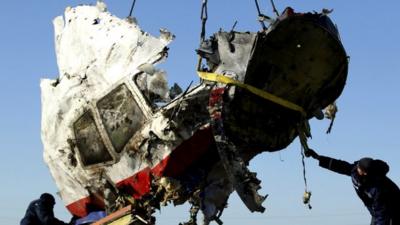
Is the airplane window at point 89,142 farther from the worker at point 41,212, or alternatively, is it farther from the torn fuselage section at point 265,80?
the torn fuselage section at point 265,80

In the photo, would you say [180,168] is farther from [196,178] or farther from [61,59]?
[61,59]

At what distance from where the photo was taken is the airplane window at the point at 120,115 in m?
11.8

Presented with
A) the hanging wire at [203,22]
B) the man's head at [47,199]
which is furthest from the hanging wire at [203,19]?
the man's head at [47,199]

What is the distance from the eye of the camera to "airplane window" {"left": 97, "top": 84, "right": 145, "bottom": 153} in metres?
11.8

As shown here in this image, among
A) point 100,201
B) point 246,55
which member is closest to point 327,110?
point 246,55

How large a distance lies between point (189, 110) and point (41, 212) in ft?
10.5

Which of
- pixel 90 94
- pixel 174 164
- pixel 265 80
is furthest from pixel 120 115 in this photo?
pixel 265 80

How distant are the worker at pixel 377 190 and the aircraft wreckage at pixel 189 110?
4.19 feet

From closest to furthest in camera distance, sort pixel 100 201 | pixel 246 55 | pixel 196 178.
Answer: pixel 246 55
pixel 196 178
pixel 100 201

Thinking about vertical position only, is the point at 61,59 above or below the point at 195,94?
above

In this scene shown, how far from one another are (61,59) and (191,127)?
3.02 m

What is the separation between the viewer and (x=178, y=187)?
11.7 m

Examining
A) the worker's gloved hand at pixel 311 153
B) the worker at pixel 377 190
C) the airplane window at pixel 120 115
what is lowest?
the worker at pixel 377 190

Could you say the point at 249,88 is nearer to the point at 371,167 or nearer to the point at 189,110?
the point at 189,110
